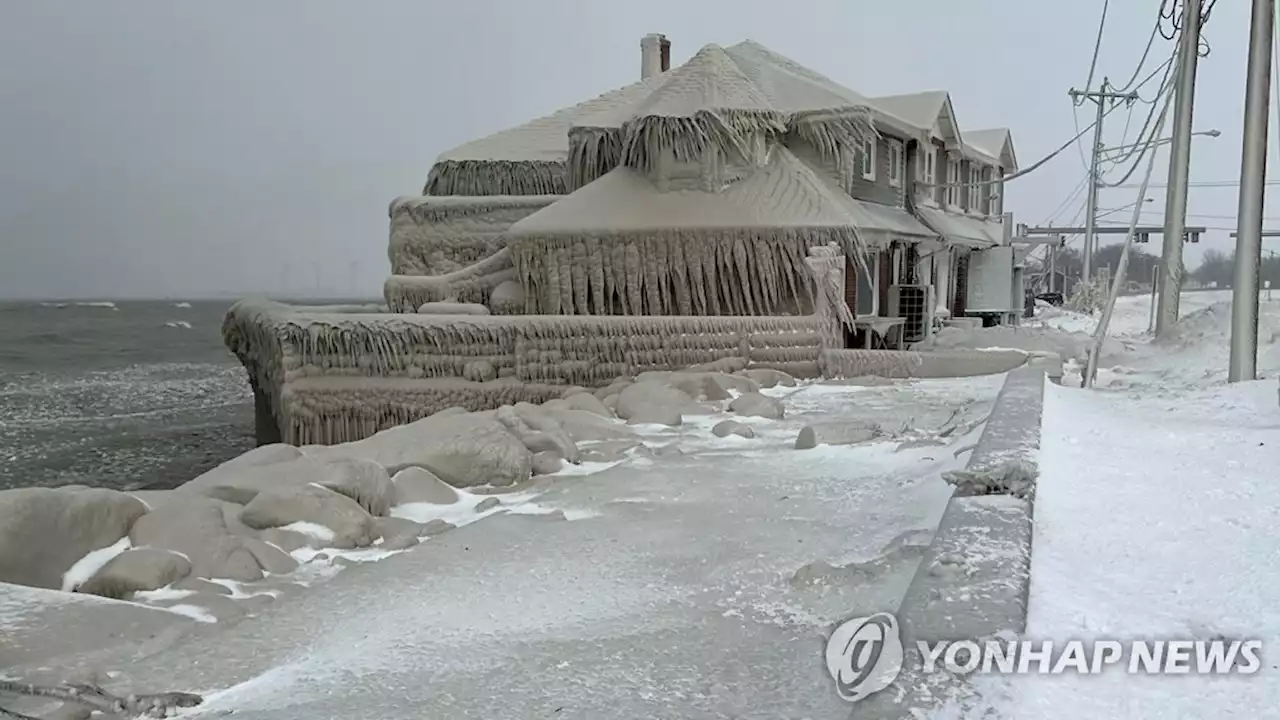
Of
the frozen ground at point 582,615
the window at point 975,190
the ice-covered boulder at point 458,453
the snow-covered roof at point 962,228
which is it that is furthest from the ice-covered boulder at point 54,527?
the window at point 975,190

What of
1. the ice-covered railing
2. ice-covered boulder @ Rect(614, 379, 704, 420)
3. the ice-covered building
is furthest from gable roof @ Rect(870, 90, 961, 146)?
ice-covered boulder @ Rect(614, 379, 704, 420)

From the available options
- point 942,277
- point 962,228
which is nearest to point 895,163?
point 942,277

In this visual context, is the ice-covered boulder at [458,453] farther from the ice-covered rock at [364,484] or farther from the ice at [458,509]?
the ice-covered rock at [364,484]

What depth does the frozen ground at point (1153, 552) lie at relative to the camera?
89.0 inches

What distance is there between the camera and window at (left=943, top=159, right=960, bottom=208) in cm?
2497

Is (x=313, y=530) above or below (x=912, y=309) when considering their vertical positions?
below

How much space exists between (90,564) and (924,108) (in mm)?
21670

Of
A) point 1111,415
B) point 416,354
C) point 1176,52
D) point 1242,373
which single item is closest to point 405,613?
point 1111,415

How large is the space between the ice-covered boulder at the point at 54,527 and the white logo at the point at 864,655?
3906mm

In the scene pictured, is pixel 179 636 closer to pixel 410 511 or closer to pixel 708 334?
pixel 410 511

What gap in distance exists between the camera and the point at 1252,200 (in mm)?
8492

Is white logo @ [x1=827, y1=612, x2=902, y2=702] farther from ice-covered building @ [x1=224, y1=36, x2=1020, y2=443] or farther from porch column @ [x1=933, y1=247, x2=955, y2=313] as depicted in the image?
porch column @ [x1=933, y1=247, x2=955, y2=313]

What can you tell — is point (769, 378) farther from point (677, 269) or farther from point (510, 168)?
point (510, 168)

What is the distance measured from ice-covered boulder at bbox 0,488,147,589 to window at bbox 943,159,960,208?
916 inches
